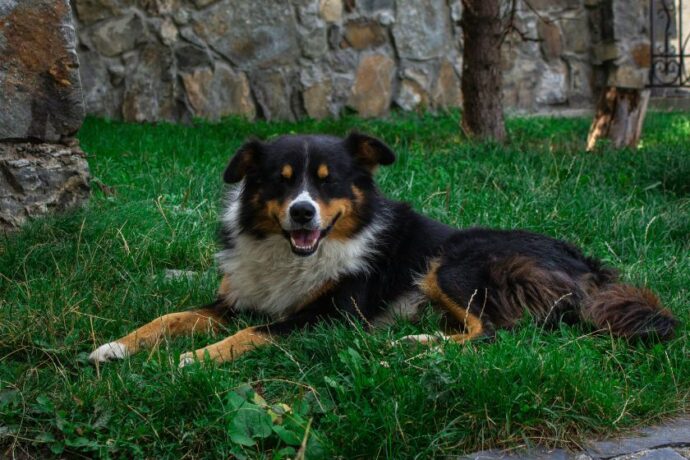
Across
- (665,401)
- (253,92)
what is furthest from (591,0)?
(665,401)

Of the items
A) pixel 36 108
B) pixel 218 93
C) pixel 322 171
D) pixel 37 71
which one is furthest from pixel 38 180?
pixel 218 93

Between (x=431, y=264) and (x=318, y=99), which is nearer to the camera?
(x=431, y=264)

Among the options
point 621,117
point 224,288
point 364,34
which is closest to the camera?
point 224,288

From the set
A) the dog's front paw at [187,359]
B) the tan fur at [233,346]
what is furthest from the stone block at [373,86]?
the dog's front paw at [187,359]

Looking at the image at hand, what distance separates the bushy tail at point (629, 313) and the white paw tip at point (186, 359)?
174 centimetres

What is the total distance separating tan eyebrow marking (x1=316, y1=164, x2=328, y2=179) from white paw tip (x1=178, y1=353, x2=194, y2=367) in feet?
3.25

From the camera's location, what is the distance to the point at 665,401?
3742 millimetres

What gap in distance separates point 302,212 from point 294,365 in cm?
68

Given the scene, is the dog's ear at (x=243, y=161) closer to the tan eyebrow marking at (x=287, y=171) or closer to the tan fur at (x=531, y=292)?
the tan eyebrow marking at (x=287, y=171)

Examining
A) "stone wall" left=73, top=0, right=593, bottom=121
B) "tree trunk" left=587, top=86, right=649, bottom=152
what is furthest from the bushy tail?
"stone wall" left=73, top=0, right=593, bottom=121

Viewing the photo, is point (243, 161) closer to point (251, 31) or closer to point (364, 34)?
point (251, 31)

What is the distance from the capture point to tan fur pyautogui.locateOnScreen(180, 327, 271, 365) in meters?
4.02

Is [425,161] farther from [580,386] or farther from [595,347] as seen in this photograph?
[580,386]

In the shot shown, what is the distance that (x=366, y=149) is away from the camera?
4.64 m
